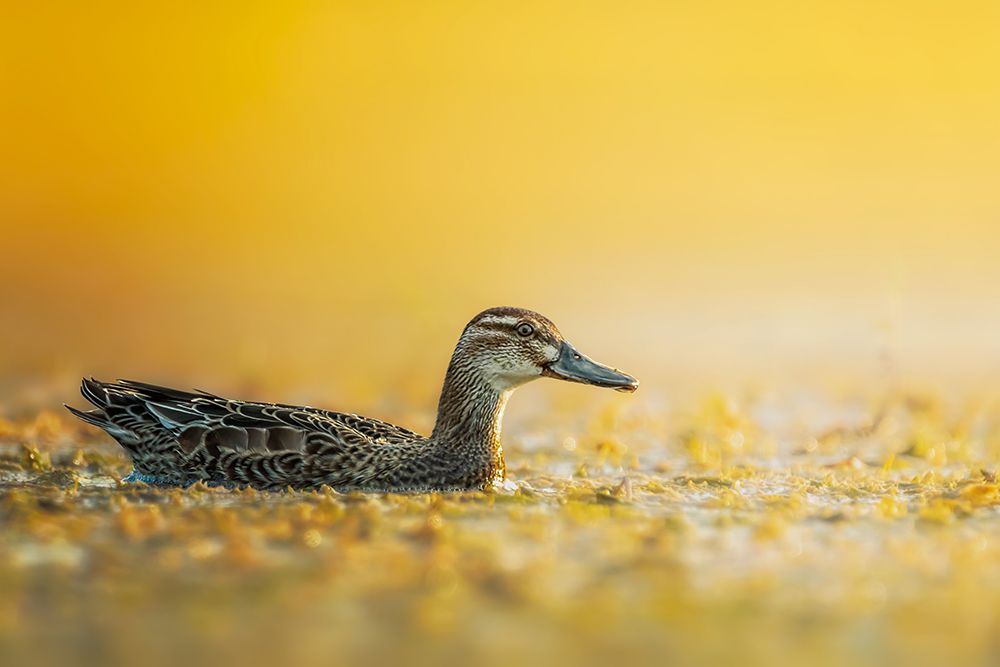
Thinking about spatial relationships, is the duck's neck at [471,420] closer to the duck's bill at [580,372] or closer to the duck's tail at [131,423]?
the duck's bill at [580,372]

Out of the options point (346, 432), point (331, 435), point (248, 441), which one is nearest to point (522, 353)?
point (346, 432)

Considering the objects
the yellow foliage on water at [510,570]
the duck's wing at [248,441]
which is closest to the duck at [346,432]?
the duck's wing at [248,441]

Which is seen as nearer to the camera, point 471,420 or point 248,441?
point 248,441

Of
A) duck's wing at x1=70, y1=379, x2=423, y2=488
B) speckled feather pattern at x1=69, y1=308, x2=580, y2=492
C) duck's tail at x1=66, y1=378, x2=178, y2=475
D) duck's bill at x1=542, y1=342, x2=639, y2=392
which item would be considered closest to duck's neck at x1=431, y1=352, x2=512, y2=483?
speckled feather pattern at x1=69, y1=308, x2=580, y2=492

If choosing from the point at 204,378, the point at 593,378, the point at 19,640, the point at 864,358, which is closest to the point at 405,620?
the point at 19,640

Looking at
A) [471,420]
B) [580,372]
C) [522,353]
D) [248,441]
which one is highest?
[522,353]

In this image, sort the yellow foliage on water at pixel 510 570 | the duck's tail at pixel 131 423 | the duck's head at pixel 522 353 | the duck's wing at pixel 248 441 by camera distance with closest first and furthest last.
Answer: the yellow foliage on water at pixel 510 570 → the duck's wing at pixel 248 441 → the duck's tail at pixel 131 423 → the duck's head at pixel 522 353

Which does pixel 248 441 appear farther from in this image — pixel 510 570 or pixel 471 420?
pixel 510 570

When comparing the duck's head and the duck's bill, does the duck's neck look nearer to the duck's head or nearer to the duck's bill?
the duck's head
